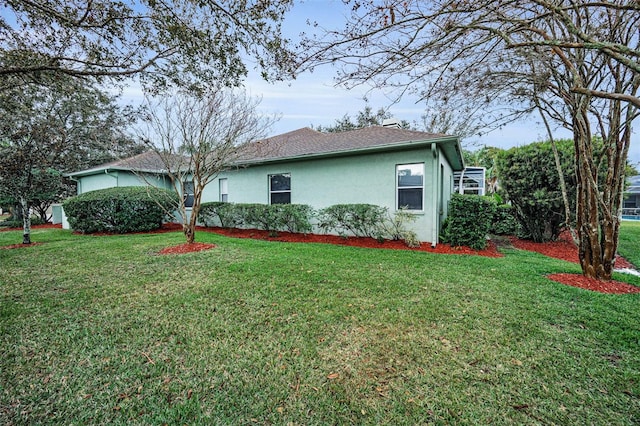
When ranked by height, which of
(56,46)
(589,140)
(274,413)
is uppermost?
(56,46)

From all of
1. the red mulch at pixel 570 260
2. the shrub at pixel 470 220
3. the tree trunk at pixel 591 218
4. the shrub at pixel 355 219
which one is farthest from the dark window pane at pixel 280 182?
the tree trunk at pixel 591 218

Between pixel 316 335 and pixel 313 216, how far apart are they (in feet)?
21.7

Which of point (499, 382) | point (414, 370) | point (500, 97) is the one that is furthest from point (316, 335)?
point (500, 97)

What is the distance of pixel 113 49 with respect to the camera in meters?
5.15

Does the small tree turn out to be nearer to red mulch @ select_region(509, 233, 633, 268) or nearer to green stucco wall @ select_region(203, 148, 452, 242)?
green stucco wall @ select_region(203, 148, 452, 242)

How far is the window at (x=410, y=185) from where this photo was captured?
8516 mm

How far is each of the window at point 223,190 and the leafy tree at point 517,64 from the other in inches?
385

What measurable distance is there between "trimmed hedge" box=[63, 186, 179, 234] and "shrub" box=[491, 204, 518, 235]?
41.8 ft

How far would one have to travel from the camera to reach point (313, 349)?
294 centimetres

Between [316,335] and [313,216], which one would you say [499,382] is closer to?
[316,335]

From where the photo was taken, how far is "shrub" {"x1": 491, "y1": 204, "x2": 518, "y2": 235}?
11.0m

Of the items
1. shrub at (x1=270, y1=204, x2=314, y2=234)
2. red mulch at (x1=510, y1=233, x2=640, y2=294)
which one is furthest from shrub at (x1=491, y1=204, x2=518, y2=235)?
shrub at (x1=270, y1=204, x2=314, y2=234)

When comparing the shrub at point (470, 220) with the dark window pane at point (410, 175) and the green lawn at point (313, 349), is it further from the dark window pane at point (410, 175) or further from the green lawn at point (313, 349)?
the green lawn at point (313, 349)

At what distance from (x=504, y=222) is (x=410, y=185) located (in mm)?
5551
